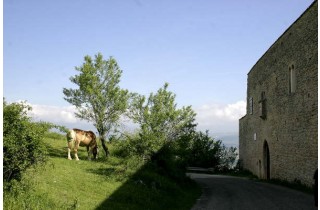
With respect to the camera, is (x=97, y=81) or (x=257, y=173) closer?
(x=97, y=81)

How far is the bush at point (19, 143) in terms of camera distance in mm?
9828

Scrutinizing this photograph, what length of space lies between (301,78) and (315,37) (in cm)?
263

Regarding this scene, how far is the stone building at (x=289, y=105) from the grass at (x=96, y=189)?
6.61 metres

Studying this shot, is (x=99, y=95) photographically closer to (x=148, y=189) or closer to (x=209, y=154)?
(x=148, y=189)

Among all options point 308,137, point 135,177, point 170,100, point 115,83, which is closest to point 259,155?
point 170,100

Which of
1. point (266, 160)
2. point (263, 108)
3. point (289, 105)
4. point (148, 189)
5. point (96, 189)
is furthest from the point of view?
point (266, 160)

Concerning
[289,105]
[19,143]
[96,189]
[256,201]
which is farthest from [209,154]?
[19,143]

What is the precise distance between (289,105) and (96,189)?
14617 mm

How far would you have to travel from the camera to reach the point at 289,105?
2355 cm

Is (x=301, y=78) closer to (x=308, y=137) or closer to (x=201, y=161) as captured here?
(x=308, y=137)

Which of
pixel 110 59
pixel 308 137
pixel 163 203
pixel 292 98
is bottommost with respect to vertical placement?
pixel 163 203

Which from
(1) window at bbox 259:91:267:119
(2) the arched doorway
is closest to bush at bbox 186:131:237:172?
(2) the arched doorway

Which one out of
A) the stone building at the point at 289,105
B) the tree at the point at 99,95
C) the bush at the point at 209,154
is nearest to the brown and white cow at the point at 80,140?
the tree at the point at 99,95

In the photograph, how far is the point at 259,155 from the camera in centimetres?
3256
